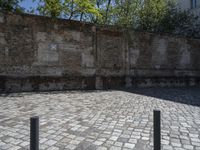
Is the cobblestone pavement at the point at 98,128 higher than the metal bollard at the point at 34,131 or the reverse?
the reverse

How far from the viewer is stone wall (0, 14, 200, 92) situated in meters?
12.4

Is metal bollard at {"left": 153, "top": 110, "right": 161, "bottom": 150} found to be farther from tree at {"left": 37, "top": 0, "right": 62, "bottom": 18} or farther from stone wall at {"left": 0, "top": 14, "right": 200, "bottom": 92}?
tree at {"left": 37, "top": 0, "right": 62, "bottom": 18}

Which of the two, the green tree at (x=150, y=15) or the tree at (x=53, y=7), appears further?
the green tree at (x=150, y=15)

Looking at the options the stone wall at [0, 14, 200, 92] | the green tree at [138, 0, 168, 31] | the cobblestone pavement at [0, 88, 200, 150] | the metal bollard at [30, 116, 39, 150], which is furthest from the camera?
the green tree at [138, 0, 168, 31]

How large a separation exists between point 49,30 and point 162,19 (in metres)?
12.3

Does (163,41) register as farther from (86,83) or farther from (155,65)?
(86,83)

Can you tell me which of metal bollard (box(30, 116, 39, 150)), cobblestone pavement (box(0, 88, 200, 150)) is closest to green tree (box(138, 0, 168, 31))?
cobblestone pavement (box(0, 88, 200, 150))

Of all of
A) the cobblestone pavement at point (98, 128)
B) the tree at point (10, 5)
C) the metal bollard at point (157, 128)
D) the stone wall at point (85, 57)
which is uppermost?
the tree at point (10, 5)

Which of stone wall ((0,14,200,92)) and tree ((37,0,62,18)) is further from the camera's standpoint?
tree ((37,0,62,18))

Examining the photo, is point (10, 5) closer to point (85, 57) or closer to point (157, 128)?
point (85, 57)

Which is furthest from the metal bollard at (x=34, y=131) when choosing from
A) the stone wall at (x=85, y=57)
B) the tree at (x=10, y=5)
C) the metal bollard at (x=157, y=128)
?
the tree at (x=10, y=5)

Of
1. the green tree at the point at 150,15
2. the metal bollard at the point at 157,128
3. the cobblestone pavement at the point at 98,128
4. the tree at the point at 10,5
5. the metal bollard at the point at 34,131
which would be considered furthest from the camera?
the green tree at the point at 150,15

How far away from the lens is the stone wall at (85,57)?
1238 cm

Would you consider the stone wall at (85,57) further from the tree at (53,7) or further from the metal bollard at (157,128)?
the metal bollard at (157,128)
